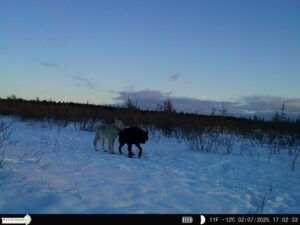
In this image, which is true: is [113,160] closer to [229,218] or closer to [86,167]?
[86,167]

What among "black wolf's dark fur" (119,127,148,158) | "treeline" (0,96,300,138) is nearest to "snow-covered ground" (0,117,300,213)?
"black wolf's dark fur" (119,127,148,158)

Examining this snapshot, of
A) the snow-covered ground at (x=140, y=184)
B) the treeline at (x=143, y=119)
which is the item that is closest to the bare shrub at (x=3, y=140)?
the snow-covered ground at (x=140, y=184)

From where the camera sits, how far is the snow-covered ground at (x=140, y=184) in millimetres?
4539

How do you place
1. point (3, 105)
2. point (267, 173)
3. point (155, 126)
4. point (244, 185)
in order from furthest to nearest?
point (3, 105) → point (155, 126) → point (267, 173) → point (244, 185)

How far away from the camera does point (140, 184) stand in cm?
589

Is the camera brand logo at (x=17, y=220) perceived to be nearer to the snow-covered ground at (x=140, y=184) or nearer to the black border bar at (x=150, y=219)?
the black border bar at (x=150, y=219)

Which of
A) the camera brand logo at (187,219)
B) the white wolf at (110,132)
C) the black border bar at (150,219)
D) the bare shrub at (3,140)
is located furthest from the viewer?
the white wolf at (110,132)

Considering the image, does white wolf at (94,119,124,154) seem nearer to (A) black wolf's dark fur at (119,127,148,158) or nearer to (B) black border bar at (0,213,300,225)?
(A) black wolf's dark fur at (119,127,148,158)

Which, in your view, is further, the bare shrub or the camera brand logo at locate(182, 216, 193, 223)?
the bare shrub

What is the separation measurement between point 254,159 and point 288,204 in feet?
13.6

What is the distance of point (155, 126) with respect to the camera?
18859 millimetres

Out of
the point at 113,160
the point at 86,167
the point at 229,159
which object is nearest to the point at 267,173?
the point at 229,159

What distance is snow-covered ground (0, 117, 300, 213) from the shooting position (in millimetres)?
4539

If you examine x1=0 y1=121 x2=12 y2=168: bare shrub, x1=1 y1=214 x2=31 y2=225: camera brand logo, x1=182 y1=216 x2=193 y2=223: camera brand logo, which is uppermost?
x1=0 y1=121 x2=12 y2=168: bare shrub
